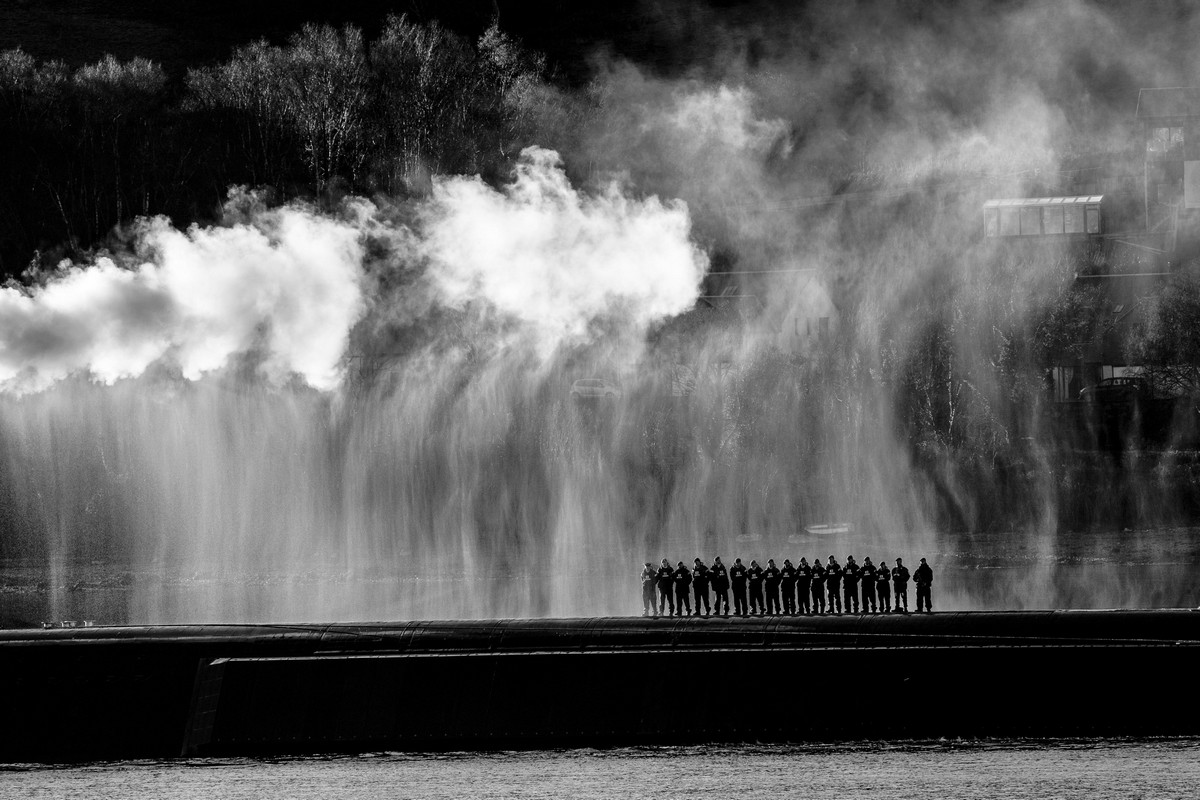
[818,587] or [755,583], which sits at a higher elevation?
[755,583]

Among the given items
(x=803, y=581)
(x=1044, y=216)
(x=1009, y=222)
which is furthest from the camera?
(x=1044, y=216)

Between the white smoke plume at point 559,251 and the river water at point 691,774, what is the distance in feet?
94.7

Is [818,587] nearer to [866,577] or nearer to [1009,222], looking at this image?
[866,577]

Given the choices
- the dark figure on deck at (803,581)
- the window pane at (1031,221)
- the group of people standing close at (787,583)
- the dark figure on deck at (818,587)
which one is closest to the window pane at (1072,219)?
the window pane at (1031,221)

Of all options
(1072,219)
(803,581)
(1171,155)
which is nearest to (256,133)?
(1072,219)

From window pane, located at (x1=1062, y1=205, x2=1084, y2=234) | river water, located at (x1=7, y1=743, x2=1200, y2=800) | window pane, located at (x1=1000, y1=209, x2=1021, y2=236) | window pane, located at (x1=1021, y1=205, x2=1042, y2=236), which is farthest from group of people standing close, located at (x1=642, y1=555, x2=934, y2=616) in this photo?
window pane, located at (x1=1062, y1=205, x2=1084, y2=234)

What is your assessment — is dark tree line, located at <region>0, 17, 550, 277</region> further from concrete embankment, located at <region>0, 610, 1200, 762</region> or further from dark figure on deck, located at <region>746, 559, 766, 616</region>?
concrete embankment, located at <region>0, 610, 1200, 762</region>

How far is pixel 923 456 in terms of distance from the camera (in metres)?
81.5

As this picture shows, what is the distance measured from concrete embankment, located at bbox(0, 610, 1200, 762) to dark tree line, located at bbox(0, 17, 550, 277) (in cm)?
5590

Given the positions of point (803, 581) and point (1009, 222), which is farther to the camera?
point (1009, 222)

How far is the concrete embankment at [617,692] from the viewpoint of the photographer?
2984 centimetres

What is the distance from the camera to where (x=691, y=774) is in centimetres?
2672

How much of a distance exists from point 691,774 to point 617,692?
4.33m

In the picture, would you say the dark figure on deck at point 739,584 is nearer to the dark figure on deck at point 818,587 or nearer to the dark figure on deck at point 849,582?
the dark figure on deck at point 818,587
